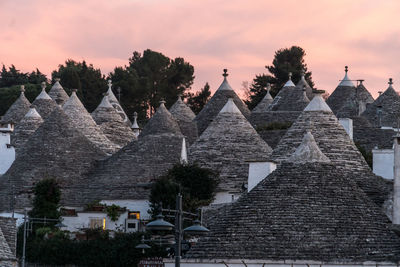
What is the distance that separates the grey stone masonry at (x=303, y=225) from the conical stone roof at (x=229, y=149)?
649 inches

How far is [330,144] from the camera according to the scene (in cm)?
5725

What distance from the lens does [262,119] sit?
79.2m

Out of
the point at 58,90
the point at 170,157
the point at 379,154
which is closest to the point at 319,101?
the point at 379,154

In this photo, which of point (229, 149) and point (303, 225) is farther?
point (229, 149)

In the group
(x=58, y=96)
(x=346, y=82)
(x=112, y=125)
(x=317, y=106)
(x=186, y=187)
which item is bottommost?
(x=186, y=187)

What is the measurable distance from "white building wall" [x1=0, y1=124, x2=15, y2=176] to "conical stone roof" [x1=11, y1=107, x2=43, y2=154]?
2.03 ft

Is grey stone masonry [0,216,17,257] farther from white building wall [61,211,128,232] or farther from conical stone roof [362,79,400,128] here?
conical stone roof [362,79,400,128]

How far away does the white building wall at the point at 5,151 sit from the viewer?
72188 millimetres

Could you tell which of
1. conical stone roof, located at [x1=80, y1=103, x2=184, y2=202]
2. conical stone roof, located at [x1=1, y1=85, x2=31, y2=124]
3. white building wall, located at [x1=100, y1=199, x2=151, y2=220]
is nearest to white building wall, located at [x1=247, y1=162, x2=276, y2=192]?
white building wall, located at [x1=100, y1=199, x2=151, y2=220]

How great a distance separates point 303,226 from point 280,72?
74.6 metres

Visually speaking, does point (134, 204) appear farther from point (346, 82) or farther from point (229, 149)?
point (346, 82)

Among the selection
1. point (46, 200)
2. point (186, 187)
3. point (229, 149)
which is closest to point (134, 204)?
point (186, 187)

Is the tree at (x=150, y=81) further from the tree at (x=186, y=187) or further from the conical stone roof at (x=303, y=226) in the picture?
the conical stone roof at (x=303, y=226)

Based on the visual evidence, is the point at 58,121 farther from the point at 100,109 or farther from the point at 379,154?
the point at 379,154
